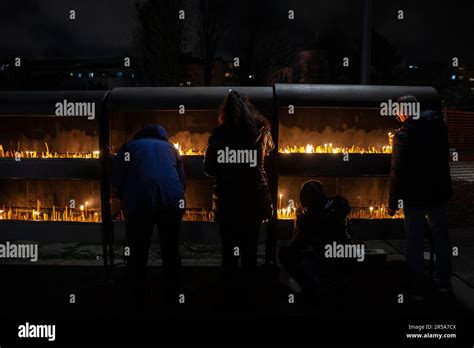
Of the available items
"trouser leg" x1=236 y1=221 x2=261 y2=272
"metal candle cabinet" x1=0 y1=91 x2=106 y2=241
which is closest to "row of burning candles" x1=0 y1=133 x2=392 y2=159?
"metal candle cabinet" x1=0 y1=91 x2=106 y2=241

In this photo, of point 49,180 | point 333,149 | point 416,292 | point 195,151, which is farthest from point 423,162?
point 49,180

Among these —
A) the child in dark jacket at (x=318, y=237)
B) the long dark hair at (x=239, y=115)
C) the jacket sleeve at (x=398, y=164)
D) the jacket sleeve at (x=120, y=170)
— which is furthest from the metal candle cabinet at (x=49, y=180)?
the jacket sleeve at (x=398, y=164)

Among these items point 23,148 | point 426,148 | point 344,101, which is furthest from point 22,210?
point 426,148

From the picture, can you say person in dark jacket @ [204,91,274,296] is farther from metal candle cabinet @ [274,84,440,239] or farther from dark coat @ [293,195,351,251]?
metal candle cabinet @ [274,84,440,239]

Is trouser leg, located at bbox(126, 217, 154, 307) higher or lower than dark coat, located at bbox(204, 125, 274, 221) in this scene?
lower

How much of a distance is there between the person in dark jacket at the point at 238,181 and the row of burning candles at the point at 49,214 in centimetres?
369

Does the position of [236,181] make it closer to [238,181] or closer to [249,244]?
[238,181]

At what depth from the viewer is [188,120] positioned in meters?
7.98

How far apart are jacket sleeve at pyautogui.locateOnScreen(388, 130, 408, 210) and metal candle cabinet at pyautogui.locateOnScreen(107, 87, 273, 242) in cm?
200

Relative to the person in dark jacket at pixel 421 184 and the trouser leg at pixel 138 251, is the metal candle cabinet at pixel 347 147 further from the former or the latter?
the trouser leg at pixel 138 251

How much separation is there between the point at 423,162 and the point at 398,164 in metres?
0.25

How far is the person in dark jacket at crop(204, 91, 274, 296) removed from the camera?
4781 mm

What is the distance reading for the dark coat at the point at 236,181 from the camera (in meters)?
4.77

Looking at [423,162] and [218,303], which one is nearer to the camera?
[218,303]
